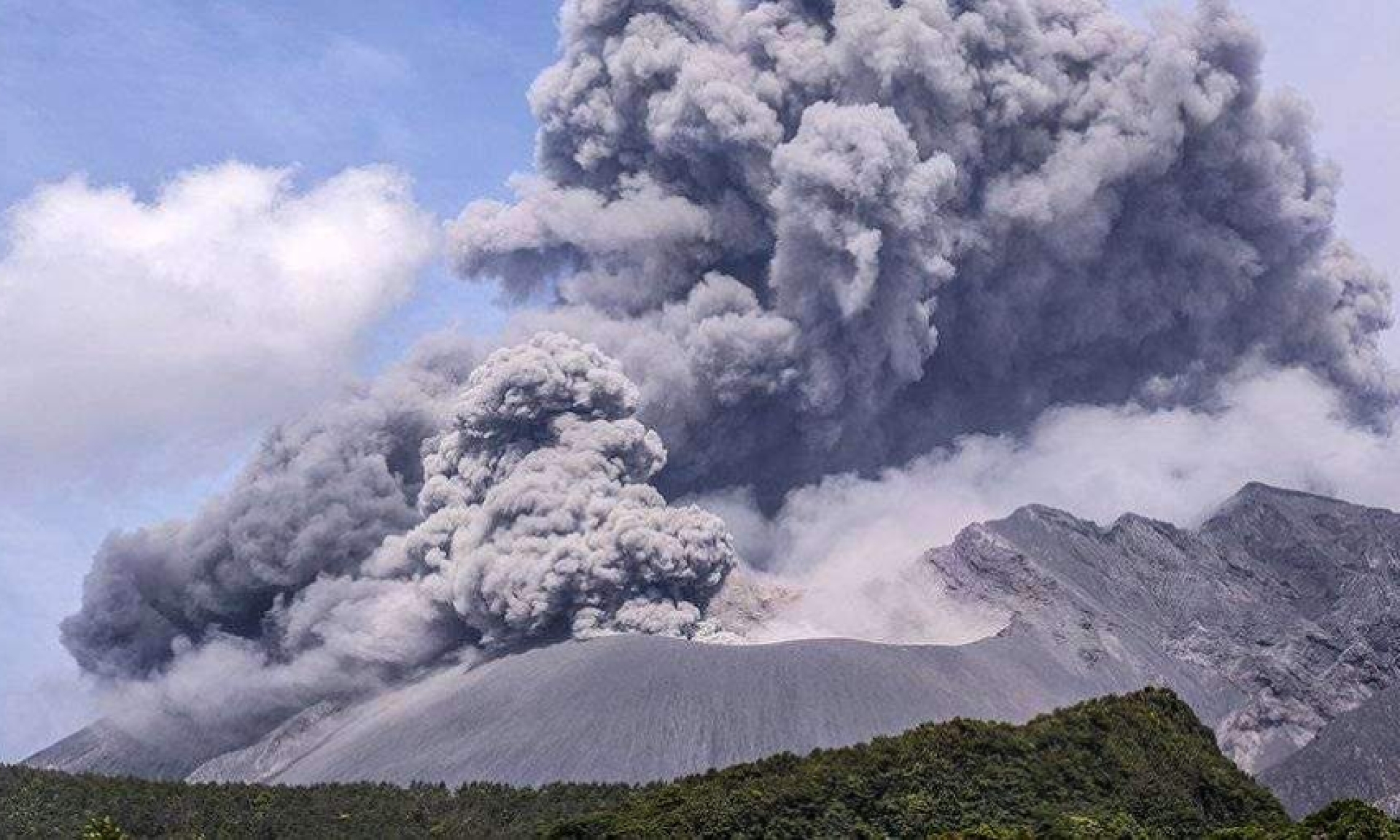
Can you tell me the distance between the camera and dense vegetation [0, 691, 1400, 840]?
4769cm

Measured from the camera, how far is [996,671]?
252 feet

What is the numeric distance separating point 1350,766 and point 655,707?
21233 mm

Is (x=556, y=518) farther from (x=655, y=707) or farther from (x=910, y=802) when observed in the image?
(x=910, y=802)

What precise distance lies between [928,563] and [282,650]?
80.8 ft

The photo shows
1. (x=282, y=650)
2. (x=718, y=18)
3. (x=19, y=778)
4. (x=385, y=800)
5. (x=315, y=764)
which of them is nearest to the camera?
(x=385, y=800)

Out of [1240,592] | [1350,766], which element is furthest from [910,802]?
[1240,592]

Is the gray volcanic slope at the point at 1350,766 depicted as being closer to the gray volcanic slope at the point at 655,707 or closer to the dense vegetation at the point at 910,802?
the gray volcanic slope at the point at 655,707

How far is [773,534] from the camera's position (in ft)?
293

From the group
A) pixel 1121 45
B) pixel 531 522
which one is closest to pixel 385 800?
pixel 531 522

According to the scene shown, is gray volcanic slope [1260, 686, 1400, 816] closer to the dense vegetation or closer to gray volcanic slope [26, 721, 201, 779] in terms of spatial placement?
the dense vegetation

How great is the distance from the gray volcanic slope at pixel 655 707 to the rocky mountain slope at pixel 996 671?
8 centimetres

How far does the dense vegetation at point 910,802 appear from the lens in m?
47.7

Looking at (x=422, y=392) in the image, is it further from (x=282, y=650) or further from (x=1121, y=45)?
(x=1121, y=45)

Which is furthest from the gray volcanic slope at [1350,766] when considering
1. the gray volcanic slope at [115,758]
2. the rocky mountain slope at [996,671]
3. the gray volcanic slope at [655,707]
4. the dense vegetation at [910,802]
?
the gray volcanic slope at [115,758]
